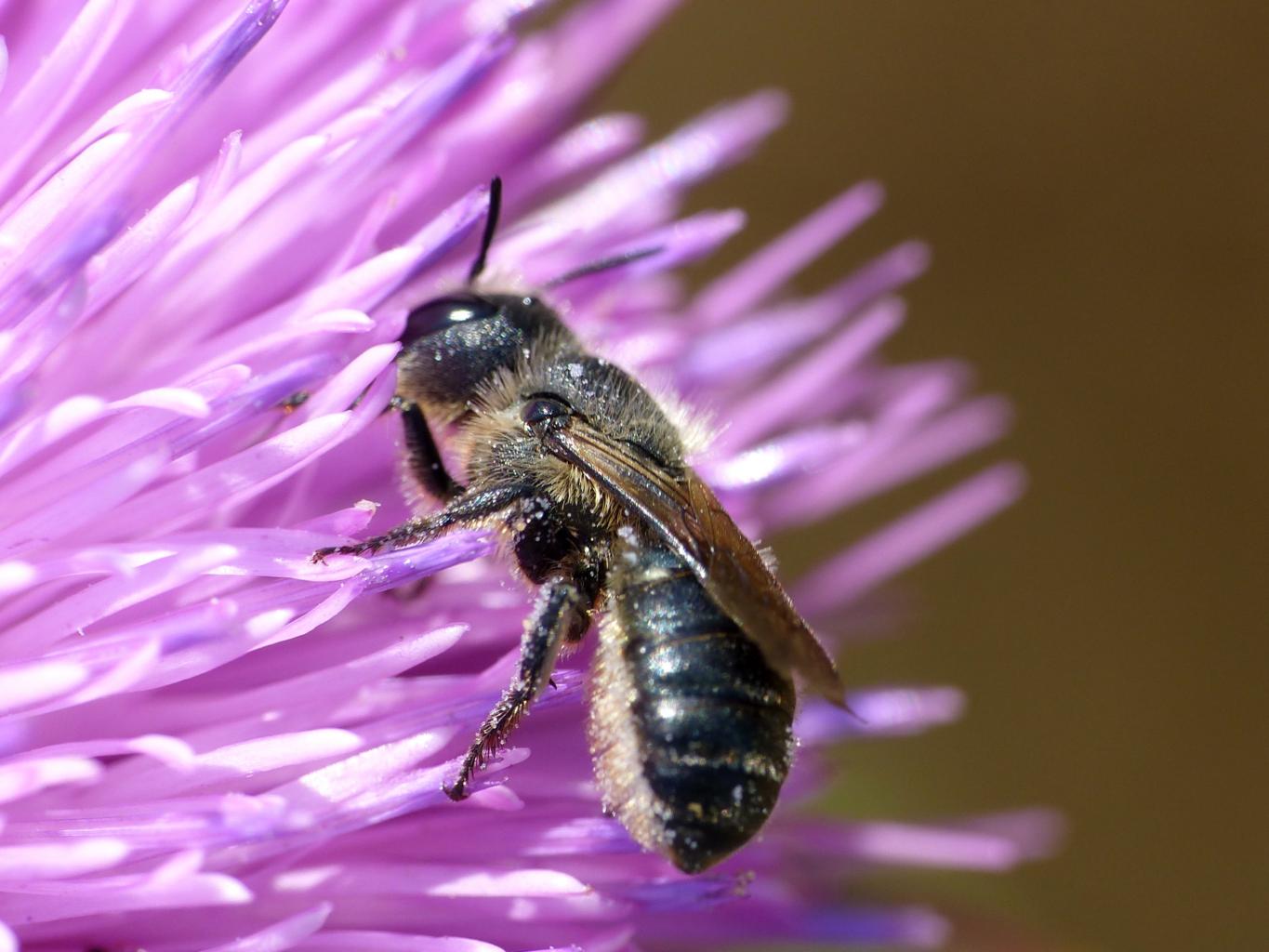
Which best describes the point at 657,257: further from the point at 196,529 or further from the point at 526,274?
the point at 196,529

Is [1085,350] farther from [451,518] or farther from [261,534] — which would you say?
[261,534]

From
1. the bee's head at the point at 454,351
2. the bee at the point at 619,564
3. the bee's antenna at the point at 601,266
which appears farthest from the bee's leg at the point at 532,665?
the bee's antenna at the point at 601,266

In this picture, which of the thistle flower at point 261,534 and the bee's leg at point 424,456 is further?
the bee's leg at point 424,456

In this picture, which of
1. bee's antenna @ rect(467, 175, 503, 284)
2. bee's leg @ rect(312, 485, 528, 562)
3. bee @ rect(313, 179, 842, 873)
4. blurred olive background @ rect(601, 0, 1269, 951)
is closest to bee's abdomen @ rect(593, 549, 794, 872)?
bee @ rect(313, 179, 842, 873)

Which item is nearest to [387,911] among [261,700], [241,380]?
[261,700]

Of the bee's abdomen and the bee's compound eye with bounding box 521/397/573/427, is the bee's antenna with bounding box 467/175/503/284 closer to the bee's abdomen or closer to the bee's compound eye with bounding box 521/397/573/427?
the bee's compound eye with bounding box 521/397/573/427

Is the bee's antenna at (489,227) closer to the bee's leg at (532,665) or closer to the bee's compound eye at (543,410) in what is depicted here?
the bee's compound eye at (543,410)
